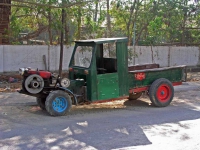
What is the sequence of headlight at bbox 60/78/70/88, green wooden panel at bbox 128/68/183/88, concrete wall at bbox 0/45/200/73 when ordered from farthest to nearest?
concrete wall at bbox 0/45/200/73
green wooden panel at bbox 128/68/183/88
headlight at bbox 60/78/70/88

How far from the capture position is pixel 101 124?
7.50 metres

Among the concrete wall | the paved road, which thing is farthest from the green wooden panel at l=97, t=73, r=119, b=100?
the concrete wall

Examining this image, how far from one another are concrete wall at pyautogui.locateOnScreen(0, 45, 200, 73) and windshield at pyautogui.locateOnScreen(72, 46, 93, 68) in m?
6.65

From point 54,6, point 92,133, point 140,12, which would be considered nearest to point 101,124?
point 92,133

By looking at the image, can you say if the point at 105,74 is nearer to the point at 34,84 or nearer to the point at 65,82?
the point at 65,82

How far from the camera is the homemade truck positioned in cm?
806

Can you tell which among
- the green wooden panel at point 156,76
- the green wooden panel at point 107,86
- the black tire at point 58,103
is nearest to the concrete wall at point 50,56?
the black tire at point 58,103

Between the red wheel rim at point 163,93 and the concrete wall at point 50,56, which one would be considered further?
the concrete wall at point 50,56

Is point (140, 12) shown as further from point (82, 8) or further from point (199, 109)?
point (199, 109)

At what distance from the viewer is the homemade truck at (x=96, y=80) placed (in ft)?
26.5

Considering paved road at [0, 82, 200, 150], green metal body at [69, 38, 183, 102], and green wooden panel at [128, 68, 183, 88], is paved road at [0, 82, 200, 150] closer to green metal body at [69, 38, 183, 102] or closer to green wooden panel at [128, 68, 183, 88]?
green metal body at [69, 38, 183, 102]

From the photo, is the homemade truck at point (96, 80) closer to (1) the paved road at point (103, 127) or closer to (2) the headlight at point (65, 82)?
(2) the headlight at point (65, 82)

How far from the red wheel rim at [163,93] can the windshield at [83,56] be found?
2.27 m

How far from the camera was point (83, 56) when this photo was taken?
8922 millimetres
